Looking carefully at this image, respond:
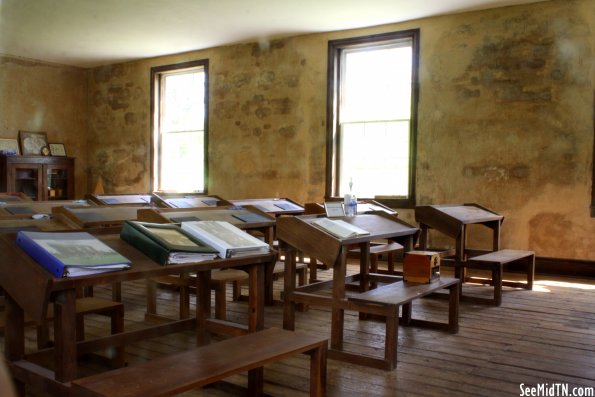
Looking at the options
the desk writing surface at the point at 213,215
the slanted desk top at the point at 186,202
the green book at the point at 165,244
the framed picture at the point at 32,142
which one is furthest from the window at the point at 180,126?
the green book at the point at 165,244

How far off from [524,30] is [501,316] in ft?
12.6

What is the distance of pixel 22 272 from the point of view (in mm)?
2041

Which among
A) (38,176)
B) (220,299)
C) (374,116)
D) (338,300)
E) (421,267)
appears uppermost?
(374,116)

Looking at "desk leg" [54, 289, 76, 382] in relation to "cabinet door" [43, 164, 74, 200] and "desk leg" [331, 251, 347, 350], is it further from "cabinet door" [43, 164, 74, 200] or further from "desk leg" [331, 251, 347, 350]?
"cabinet door" [43, 164, 74, 200]

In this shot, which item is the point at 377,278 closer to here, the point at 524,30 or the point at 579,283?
the point at 579,283

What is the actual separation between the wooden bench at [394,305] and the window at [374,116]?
12.0 ft

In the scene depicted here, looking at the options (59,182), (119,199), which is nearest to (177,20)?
(119,199)

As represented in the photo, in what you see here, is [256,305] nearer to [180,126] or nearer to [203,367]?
[203,367]

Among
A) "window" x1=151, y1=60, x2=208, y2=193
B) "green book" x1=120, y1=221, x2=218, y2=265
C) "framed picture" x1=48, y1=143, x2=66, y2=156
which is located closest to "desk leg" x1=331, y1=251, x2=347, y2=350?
"green book" x1=120, y1=221, x2=218, y2=265

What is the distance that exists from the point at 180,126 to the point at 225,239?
7708 mm

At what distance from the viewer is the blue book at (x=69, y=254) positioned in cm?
199

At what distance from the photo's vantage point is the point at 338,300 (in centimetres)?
341

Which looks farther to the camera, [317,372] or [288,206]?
[288,206]

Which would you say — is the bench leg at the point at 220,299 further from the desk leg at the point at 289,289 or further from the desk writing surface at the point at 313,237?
the desk writing surface at the point at 313,237
